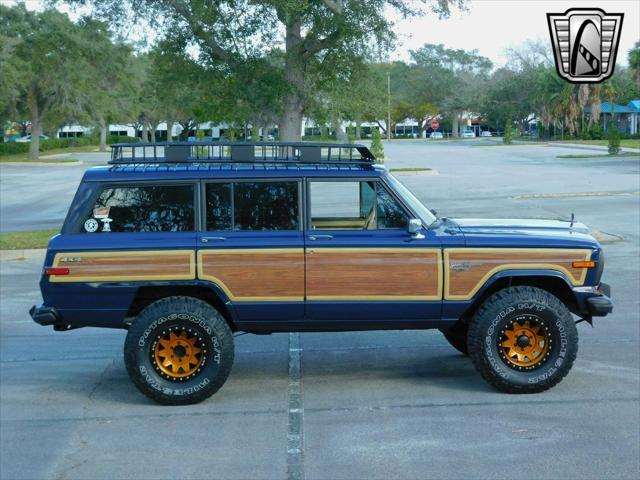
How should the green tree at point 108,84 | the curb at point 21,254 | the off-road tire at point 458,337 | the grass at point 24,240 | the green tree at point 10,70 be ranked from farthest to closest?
the green tree at point 108,84, the green tree at point 10,70, the grass at point 24,240, the curb at point 21,254, the off-road tire at point 458,337

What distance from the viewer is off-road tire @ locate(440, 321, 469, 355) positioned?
8610 millimetres

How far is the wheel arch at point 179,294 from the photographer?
25.1 ft

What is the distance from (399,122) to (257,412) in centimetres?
14471

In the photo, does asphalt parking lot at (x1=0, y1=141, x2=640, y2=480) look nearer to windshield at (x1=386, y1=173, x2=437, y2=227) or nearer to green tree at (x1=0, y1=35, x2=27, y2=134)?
windshield at (x1=386, y1=173, x2=437, y2=227)

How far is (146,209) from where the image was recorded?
7.74 m

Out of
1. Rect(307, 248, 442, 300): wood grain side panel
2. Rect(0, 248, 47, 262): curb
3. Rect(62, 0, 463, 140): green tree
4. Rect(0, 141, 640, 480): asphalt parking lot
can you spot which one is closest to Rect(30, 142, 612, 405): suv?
Rect(307, 248, 442, 300): wood grain side panel

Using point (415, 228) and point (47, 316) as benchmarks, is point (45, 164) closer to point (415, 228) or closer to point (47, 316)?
point (47, 316)

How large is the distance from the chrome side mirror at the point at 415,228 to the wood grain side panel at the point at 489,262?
254 millimetres

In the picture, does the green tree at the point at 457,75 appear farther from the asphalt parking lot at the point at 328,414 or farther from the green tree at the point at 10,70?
the asphalt parking lot at the point at 328,414

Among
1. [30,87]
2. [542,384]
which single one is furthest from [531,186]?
[30,87]

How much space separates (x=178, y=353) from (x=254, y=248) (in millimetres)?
1027

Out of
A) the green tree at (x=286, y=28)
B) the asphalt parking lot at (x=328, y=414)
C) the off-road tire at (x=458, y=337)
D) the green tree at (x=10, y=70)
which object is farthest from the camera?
the green tree at (x=10, y=70)

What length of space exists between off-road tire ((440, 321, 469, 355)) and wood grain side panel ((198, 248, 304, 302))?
171 centimetres

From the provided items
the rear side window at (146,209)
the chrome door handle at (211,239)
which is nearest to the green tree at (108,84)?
the rear side window at (146,209)
